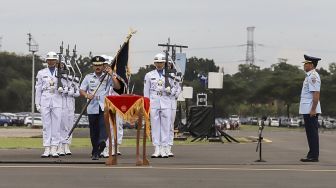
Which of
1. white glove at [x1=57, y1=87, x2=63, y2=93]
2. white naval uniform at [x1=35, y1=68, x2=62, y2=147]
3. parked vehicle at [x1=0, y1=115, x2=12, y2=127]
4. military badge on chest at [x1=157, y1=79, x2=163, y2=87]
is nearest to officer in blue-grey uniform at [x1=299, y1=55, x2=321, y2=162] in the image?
military badge on chest at [x1=157, y1=79, x2=163, y2=87]

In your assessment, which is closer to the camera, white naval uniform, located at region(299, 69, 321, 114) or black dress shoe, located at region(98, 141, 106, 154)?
white naval uniform, located at region(299, 69, 321, 114)

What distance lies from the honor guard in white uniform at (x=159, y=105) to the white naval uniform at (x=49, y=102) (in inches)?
76.6

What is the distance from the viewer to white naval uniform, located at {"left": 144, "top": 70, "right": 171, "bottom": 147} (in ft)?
48.0

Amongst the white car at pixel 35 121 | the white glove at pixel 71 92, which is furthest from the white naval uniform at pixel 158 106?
the white car at pixel 35 121

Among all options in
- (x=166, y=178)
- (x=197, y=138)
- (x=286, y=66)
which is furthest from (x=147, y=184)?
(x=286, y=66)

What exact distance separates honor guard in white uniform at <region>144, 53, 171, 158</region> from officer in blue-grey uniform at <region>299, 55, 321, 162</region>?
2.87 meters

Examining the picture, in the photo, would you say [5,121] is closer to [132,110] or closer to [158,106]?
[158,106]

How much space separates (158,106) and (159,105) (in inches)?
1.4

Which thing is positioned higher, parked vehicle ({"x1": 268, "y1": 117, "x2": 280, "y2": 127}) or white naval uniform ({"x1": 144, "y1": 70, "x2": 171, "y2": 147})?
white naval uniform ({"x1": 144, "y1": 70, "x2": 171, "y2": 147})

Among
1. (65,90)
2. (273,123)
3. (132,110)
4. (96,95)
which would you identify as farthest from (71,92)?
(273,123)

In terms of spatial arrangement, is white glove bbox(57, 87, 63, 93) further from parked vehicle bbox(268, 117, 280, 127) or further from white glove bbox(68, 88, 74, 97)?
parked vehicle bbox(268, 117, 280, 127)

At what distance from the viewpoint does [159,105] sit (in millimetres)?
14656

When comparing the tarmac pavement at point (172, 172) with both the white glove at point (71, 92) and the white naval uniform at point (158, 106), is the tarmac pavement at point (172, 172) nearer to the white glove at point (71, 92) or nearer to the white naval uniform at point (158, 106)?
the white naval uniform at point (158, 106)

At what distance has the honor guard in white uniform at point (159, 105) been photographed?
14.6 metres
